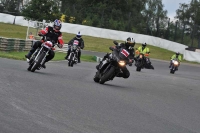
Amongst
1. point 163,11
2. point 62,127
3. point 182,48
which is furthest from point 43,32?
point 163,11

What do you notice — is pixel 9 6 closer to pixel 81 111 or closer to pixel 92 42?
pixel 92 42

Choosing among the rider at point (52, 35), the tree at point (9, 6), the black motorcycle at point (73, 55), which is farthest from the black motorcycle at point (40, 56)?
the tree at point (9, 6)

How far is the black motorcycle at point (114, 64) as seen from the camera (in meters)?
15.1

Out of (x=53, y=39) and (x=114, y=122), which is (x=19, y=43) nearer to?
(x=53, y=39)

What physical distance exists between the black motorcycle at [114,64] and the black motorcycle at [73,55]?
8.80m

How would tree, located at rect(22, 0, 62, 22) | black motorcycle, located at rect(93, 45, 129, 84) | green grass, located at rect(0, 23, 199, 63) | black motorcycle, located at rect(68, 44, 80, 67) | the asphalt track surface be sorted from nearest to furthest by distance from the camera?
1. the asphalt track surface
2. black motorcycle, located at rect(93, 45, 129, 84)
3. black motorcycle, located at rect(68, 44, 80, 67)
4. tree, located at rect(22, 0, 62, 22)
5. green grass, located at rect(0, 23, 199, 63)

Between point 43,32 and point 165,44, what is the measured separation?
44005mm

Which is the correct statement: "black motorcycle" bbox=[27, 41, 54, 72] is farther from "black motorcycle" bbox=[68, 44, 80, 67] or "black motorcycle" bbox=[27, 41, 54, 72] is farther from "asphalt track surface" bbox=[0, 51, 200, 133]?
"black motorcycle" bbox=[68, 44, 80, 67]

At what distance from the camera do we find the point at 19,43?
3200cm

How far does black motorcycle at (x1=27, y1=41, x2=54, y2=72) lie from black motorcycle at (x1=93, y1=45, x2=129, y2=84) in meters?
1.60

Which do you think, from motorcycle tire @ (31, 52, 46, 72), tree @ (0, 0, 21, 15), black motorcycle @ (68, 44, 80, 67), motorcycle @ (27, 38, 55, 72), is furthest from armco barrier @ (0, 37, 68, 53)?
tree @ (0, 0, 21, 15)

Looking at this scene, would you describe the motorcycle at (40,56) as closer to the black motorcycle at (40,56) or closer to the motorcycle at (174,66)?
the black motorcycle at (40,56)

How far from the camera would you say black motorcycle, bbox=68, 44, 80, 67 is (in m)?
24.4

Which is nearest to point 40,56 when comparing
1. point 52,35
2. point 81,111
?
point 52,35
